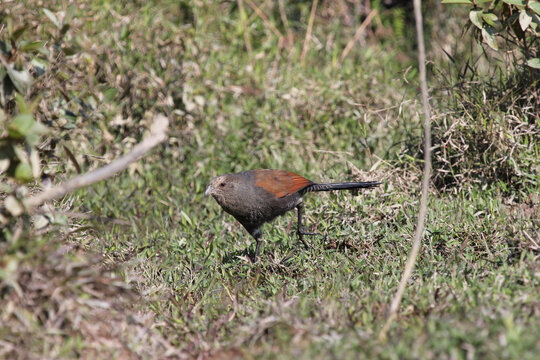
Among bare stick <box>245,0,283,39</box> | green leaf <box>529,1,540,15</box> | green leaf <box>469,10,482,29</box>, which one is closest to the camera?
green leaf <box>529,1,540,15</box>

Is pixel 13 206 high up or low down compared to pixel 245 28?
up

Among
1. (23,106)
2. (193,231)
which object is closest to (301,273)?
(193,231)

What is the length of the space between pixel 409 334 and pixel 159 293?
187cm

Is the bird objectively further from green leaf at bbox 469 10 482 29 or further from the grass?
green leaf at bbox 469 10 482 29

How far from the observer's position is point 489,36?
481 centimetres

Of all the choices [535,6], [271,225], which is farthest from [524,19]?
[271,225]

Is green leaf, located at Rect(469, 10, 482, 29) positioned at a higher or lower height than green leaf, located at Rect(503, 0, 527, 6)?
lower

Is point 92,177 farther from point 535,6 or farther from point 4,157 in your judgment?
point 535,6

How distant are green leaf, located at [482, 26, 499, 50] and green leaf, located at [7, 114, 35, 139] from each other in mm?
3514

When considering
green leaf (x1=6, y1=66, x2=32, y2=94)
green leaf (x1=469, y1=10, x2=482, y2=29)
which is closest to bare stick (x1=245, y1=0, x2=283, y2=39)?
green leaf (x1=469, y1=10, x2=482, y2=29)

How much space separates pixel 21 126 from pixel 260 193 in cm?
260

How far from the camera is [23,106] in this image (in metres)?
3.02

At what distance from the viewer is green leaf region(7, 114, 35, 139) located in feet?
9.47

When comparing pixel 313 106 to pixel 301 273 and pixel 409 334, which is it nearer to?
pixel 301 273
